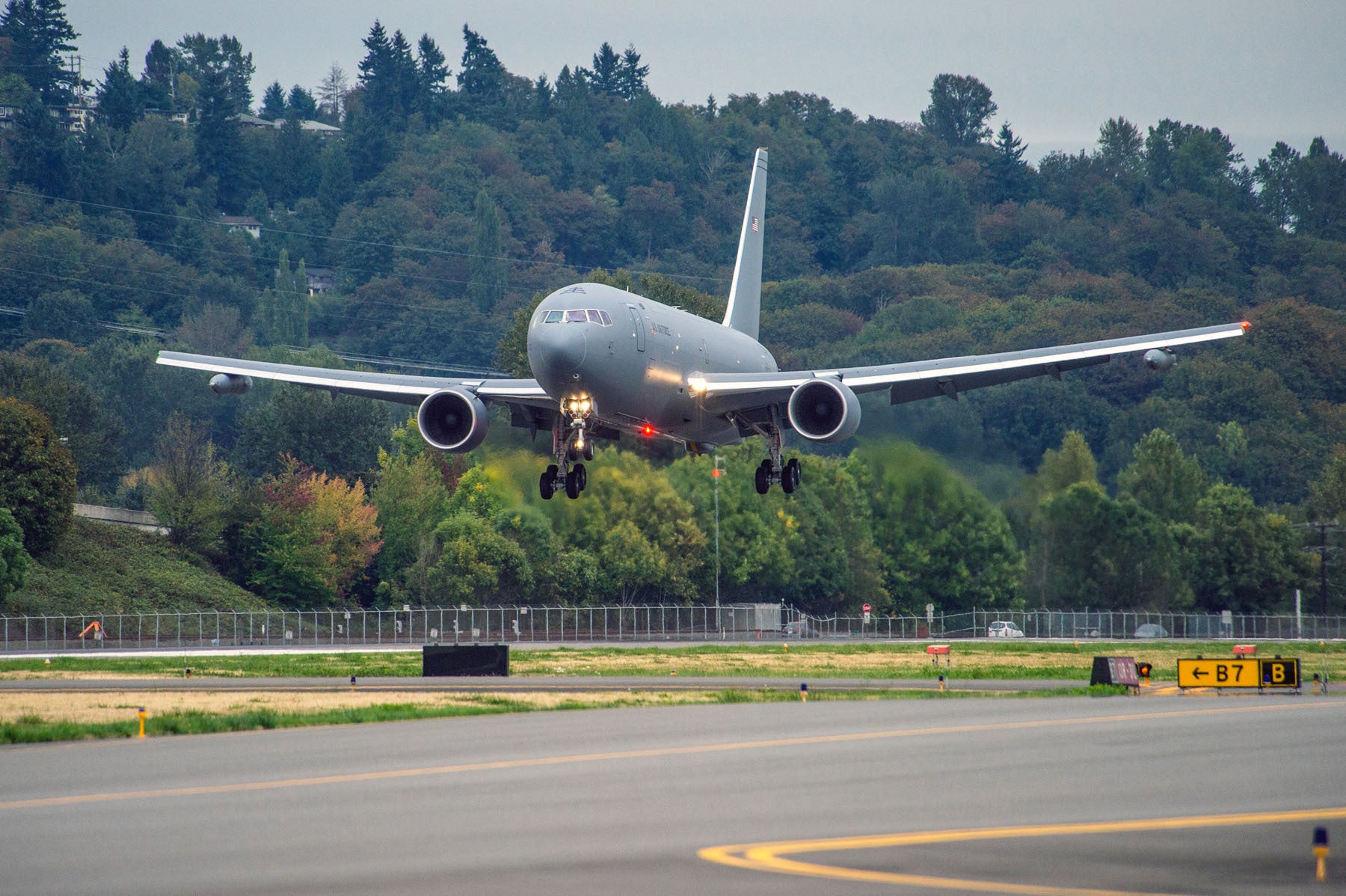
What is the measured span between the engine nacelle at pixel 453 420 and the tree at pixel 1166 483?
3236 inches

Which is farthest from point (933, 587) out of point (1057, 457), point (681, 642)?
point (681, 642)

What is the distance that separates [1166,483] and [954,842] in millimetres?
111754

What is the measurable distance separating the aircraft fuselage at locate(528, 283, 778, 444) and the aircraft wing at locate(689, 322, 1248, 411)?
78cm

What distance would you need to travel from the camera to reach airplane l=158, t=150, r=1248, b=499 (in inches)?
1640

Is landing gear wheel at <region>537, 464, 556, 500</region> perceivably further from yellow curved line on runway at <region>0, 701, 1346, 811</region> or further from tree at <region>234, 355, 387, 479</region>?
tree at <region>234, 355, 387, 479</region>

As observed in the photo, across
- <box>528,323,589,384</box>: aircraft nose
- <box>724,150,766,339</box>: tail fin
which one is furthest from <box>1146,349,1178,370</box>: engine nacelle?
<box>724,150,766,339</box>: tail fin

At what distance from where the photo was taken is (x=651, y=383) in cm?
4359

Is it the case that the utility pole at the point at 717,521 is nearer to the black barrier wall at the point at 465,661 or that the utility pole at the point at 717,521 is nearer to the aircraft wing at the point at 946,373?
the aircraft wing at the point at 946,373

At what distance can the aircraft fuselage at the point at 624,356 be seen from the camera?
4100 centimetres

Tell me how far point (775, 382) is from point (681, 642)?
38.7 meters

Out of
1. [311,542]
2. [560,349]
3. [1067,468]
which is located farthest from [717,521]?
[560,349]

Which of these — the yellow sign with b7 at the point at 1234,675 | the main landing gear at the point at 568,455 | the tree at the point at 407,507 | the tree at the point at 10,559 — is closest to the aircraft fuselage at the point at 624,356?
the main landing gear at the point at 568,455

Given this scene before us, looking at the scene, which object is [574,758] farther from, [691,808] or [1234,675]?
[1234,675]

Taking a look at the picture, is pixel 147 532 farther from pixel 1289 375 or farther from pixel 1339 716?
pixel 1289 375
